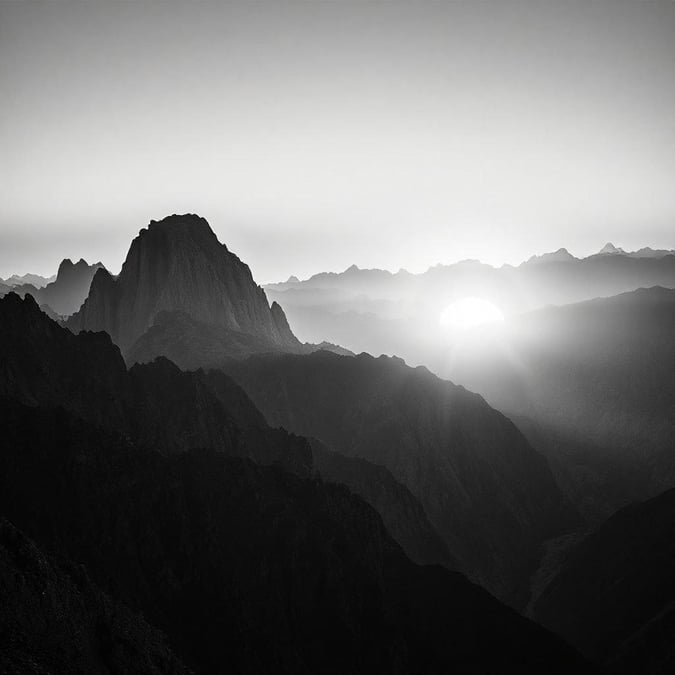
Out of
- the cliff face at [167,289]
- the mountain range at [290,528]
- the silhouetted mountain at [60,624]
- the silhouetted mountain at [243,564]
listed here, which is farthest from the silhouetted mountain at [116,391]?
the cliff face at [167,289]

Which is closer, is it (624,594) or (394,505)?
(624,594)

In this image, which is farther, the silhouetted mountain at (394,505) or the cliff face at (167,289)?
the cliff face at (167,289)

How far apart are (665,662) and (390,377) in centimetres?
8695

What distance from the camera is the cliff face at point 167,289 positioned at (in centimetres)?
17975

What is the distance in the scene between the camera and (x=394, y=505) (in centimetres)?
9856

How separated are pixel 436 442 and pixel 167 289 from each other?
108 m

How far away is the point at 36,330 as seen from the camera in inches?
2916

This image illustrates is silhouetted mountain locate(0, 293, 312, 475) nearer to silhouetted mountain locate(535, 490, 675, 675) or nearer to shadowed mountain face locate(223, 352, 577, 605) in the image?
shadowed mountain face locate(223, 352, 577, 605)

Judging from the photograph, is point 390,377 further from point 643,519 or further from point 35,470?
point 35,470

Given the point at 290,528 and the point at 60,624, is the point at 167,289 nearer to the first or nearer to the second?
the point at 290,528

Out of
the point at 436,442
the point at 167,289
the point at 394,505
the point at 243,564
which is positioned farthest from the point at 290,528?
the point at 167,289

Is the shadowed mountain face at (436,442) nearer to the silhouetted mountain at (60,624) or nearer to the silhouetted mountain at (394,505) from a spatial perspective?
the silhouetted mountain at (394,505)

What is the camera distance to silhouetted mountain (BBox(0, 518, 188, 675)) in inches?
997

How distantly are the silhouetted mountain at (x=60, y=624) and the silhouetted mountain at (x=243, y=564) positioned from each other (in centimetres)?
951
